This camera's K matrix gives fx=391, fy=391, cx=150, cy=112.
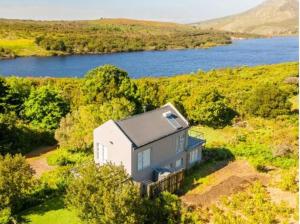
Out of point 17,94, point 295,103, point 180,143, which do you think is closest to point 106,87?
point 17,94

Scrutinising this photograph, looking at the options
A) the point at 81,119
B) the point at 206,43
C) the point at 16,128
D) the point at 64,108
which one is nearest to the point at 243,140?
the point at 81,119

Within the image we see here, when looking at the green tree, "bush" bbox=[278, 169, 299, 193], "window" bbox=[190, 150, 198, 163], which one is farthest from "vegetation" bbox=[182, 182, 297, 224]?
the green tree

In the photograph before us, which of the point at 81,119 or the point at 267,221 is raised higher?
the point at 81,119

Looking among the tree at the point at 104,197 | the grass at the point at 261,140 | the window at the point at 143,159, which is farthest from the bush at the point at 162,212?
the grass at the point at 261,140

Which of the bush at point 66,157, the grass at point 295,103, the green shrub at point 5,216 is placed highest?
the grass at point 295,103

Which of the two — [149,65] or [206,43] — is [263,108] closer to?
[149,65]

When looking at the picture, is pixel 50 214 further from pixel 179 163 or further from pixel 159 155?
pixel 179 163

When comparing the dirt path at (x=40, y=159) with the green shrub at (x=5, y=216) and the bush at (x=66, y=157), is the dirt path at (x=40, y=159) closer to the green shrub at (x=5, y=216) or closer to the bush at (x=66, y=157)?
the bush at (x=66, y=157)
